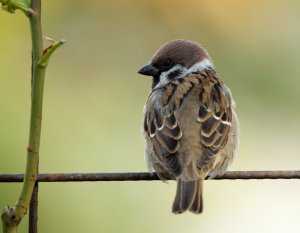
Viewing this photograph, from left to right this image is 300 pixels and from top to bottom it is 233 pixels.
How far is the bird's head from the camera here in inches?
171

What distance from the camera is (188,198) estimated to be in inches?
131

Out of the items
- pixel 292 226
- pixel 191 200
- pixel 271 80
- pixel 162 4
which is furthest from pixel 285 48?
pixel 191 200

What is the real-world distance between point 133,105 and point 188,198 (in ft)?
6.85

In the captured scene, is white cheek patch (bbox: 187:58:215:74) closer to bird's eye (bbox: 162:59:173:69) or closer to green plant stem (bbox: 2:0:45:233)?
bird's eye (bbox: 162:59:173:69)

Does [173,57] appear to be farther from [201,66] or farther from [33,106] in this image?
[33,106]

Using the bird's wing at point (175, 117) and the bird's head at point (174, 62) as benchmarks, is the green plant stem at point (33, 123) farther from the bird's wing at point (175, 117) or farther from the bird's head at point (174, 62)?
the bird's head at point (174, 62)

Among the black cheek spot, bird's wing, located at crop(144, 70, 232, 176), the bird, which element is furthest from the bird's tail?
the black cheek spot

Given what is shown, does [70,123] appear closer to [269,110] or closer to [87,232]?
[87,232]

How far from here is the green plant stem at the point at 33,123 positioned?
6.35 ft

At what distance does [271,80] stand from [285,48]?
306mm

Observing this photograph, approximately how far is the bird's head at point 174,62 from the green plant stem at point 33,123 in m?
2.23

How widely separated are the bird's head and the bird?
1cm

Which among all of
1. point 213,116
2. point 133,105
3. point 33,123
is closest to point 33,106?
point 33,123

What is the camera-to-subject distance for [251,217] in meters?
4.84
